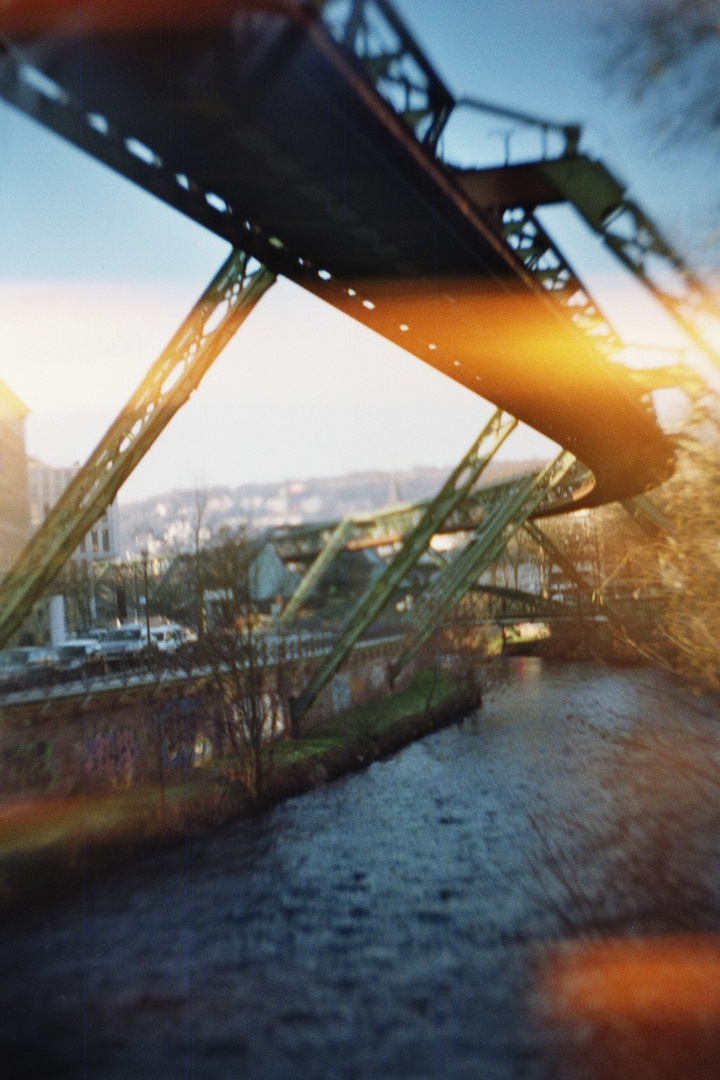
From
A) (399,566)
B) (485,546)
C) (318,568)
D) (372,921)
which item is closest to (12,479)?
(372,921)

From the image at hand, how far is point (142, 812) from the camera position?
1320 centimetres

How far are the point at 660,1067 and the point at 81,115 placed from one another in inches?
334

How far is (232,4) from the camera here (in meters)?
3.45

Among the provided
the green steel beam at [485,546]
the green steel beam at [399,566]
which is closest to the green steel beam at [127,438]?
the green steel beam at [399,566]

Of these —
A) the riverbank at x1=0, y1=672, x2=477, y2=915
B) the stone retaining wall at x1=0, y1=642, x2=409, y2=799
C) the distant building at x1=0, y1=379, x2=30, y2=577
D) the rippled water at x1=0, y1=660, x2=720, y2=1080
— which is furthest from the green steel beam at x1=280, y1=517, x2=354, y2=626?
the distant building at x1=0, y1=379, x2=30, y2=577

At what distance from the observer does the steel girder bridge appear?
3758 mm

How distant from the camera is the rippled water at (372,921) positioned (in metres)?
8.89

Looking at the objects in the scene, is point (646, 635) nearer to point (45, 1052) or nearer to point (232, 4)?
point (45, 1052)

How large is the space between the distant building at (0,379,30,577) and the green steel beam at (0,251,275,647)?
141mm

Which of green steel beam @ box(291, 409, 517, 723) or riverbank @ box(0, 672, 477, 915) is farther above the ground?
green steel beam @ box(291, 409, 517, 723)

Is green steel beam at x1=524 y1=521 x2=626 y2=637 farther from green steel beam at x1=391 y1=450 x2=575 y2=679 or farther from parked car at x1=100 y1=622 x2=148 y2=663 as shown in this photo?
parked car at x1=100 y1=622 x2=148 y2=663

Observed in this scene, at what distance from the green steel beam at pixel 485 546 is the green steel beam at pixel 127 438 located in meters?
13.4

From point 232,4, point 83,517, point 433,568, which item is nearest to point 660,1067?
point 83,517

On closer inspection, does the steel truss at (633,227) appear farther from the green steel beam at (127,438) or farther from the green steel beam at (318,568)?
the green steel beam at (318,568)
